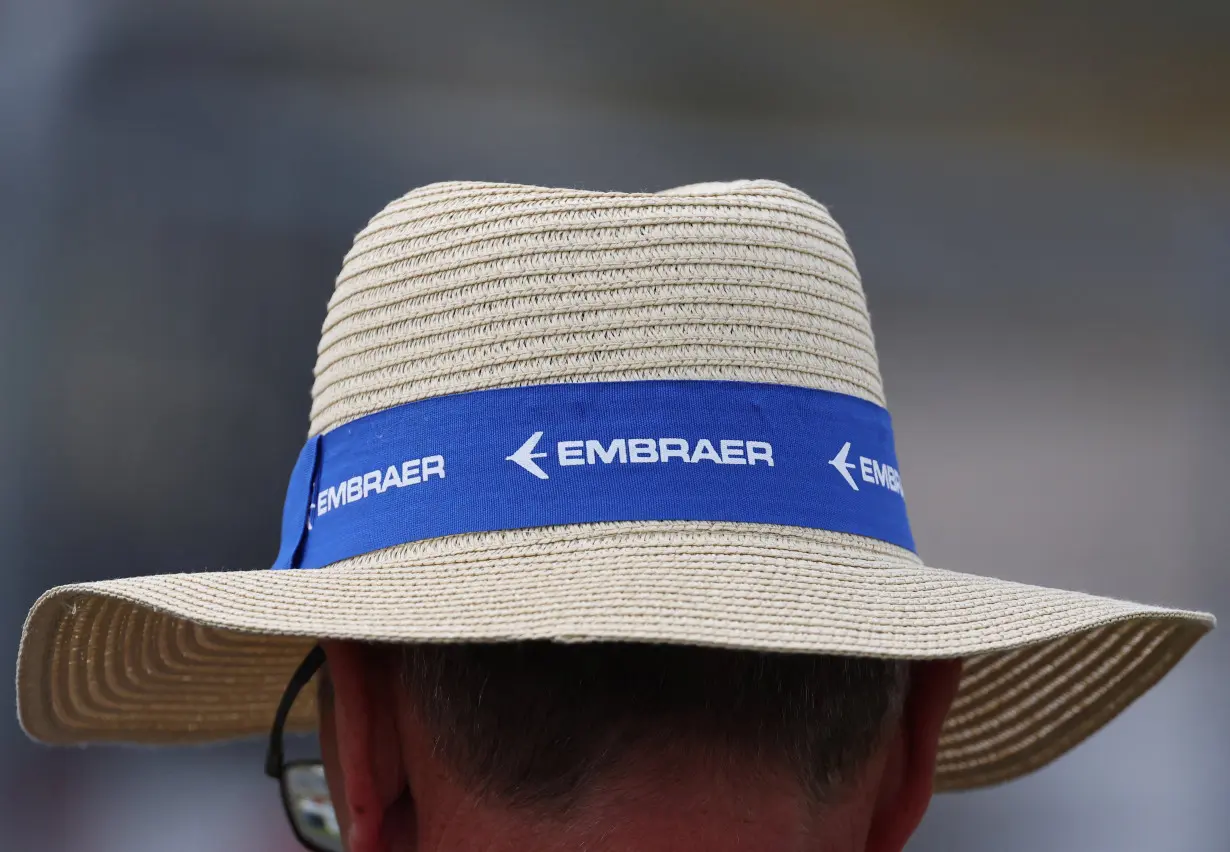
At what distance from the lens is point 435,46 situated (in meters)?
3.37

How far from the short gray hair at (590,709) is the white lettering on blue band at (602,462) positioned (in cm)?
11

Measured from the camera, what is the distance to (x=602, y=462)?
36.9 inches

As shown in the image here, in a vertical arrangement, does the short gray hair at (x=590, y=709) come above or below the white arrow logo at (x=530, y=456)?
below

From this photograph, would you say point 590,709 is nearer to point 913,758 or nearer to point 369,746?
point 369,746

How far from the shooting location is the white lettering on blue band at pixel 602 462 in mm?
938

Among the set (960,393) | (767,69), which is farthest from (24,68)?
(960,393)

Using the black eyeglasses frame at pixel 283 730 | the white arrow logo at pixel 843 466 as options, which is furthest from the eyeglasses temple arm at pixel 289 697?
the white arrow logo at pixel 843 466

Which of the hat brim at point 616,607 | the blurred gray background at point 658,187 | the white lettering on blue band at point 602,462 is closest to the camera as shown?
the hat brim at point 616,607

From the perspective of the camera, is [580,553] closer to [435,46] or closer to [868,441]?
[868,441]

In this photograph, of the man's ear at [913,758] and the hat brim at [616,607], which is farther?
the man's ear at [913,758]

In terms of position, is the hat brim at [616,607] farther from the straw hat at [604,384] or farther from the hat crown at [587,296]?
the hat crown at [587,296]

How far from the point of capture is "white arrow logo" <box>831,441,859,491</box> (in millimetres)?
1017

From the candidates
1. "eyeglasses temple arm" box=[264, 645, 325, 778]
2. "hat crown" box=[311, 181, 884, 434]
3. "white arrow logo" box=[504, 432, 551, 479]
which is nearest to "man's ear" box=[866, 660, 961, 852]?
"hat crown" box=[311, 181, 884, 434]

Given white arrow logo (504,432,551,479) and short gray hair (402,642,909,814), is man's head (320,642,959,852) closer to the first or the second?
short gray hair (402,642,909,814)
